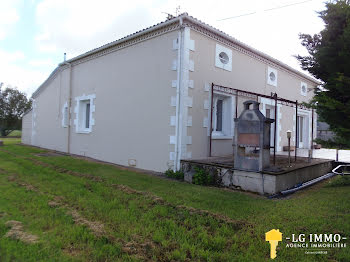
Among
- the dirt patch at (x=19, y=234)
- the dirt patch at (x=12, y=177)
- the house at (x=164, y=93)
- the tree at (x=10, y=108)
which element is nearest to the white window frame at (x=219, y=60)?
the house at (x=164, y=93)

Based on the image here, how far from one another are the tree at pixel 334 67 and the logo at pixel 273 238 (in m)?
2.41

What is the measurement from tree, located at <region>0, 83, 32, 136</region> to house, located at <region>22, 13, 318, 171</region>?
23.7 m

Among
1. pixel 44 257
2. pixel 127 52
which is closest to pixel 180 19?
pixel 127 52

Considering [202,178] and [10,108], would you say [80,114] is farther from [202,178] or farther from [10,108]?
[10,108]

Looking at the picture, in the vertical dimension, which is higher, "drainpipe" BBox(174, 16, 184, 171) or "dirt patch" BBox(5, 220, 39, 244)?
"drainpipe" BBox(174, 16, 184, 171)

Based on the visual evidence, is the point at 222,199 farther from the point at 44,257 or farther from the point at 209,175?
the point at 44,257

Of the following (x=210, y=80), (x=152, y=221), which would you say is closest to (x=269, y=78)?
(x=210, y=80)

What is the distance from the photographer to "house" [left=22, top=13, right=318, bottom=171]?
299 inches

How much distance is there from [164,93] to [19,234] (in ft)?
18.0

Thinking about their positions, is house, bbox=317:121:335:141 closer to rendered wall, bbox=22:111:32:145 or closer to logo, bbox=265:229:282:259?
logo, bbox=265:229:282:259

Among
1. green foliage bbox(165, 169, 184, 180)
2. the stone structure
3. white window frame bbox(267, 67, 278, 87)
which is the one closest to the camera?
the stone structure

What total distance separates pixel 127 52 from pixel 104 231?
7337mm

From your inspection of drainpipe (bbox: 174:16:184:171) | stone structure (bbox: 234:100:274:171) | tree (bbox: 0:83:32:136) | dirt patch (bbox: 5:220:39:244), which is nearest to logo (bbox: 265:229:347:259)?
stone structure (bbox: 234:100:274:171)

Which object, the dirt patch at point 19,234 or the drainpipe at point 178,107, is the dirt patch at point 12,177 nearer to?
the dirt patch at point 19,234
